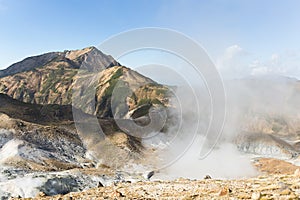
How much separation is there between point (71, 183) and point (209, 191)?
49.8 m

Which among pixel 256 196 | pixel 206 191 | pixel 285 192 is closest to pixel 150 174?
pixel 206 191

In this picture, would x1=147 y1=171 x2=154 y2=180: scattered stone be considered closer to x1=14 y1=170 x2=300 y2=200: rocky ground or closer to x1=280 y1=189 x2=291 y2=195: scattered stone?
x1=14 y1=170 x2=300 y2=200: rocky ground

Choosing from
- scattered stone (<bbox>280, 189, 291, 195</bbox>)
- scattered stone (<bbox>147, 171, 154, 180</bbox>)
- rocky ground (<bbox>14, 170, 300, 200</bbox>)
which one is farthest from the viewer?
scattered stone (<bbox>147, 171, 154, 180</bbox>)

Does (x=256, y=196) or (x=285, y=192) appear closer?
(x=256, y=196)

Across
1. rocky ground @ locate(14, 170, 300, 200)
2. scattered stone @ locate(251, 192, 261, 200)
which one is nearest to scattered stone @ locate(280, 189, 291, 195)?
rocky ground @ locate(14, 170, 300, 200)

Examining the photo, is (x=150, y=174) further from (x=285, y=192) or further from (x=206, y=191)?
(x=285, y=192)

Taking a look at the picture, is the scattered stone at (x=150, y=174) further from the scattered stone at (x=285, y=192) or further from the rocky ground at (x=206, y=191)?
the scattered stone at (x=285, y=192)

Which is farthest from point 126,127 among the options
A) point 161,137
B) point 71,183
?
point 71,183

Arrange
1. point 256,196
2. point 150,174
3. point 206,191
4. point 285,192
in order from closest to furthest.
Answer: point 256,196 → point 285,192 → point 206,191 → point 150,174

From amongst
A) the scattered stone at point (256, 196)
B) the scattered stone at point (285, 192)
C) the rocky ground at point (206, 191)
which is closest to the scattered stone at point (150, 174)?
the rocky ground at point (206, 191)

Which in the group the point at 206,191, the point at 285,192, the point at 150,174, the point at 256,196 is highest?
the point at 285,192

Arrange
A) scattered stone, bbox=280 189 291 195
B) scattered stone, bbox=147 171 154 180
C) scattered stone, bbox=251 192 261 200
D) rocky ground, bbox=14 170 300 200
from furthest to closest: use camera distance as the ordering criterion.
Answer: scattered stone, bbox=147 171 154 180
rocky ground, bbox=14 170 300 200
scattered stone, bbox=280 189 291 195
scattered stone, bbox=251 192 261 200

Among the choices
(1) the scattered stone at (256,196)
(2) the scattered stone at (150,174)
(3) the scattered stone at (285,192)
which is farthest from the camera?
(2) the scattered stone at (150,174)

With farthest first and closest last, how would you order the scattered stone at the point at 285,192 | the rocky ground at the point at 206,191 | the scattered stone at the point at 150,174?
the scattered stone at the point at 150,174 → the rocky ground at the point at 206,191 → the scattered stone at the point at 285,192
